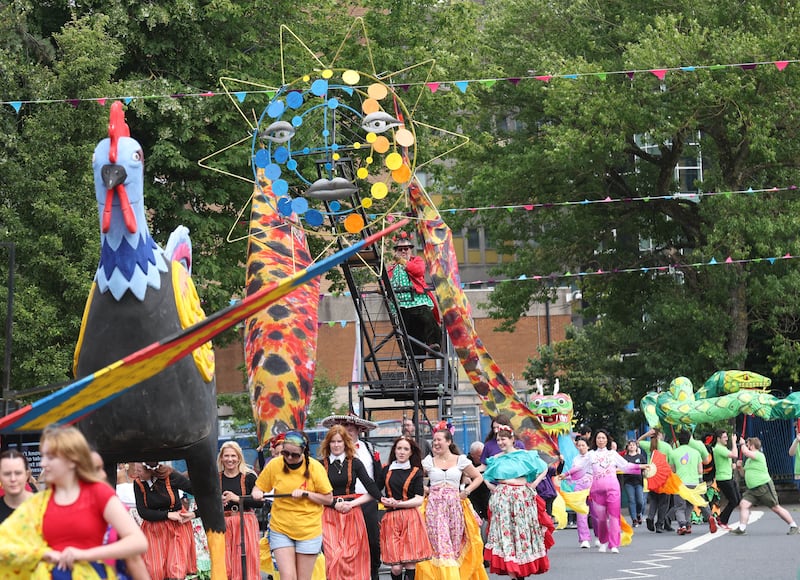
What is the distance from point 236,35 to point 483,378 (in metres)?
10.1

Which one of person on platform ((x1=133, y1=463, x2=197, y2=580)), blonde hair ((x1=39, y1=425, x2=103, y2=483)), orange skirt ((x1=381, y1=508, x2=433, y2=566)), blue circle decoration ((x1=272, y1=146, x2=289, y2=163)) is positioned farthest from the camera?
blue circle decoration ((x1=272, y1=146, x2=289, y2=163))

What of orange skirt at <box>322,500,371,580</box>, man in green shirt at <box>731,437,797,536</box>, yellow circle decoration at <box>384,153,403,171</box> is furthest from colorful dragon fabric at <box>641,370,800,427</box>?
orange skirt at <box>322,500,371,580</box>

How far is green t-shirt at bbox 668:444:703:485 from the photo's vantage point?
2375 centimetres

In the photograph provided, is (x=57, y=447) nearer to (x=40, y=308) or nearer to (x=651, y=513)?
(x=40, y=308)

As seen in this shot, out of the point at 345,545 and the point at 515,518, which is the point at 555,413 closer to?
the point at 515,518

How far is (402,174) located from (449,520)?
3505 millimetres

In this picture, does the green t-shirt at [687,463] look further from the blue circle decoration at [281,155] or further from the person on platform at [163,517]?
the person on platform at [163,517]

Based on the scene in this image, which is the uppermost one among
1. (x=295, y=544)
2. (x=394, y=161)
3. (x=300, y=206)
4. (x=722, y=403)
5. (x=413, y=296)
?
(x=394, y=161)

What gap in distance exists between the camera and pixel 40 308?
19594 mm

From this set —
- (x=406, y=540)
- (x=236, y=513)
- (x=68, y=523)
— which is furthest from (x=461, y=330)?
(x=68, y=523)

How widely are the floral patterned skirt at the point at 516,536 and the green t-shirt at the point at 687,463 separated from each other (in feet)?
32.6

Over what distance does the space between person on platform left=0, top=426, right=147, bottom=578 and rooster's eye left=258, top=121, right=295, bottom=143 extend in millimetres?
8611

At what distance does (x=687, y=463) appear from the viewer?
23875mm

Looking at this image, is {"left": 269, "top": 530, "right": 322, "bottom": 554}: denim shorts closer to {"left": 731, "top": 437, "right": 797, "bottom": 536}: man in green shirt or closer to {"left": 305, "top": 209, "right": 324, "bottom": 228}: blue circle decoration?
{"left": 305, "top": 209, "right": 324, "bottom": 228}: blue circle decoration
